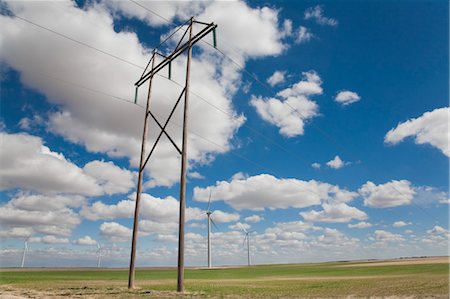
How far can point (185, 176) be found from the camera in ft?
80.7

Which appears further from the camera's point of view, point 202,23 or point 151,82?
point 151,82

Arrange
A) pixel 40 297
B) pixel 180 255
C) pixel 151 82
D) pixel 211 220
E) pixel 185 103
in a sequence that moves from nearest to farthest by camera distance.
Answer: pixel 40 297, pixel 180 255, pixel 185 103, pixel 151 82, pixel 211 220

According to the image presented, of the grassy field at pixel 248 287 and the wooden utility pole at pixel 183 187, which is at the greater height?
the wooden utility pole at pixel 183 187

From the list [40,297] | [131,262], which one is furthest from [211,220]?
[40,297]

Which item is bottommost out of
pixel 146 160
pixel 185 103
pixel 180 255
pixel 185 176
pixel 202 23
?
pixel 180 255

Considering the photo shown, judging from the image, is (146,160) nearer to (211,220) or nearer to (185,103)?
(185,103)

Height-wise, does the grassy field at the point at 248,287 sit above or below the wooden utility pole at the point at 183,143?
below

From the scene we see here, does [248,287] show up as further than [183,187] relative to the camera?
Yes

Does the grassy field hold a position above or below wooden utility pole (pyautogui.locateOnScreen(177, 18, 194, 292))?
below

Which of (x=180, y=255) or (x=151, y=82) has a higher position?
(x=151, y=82)

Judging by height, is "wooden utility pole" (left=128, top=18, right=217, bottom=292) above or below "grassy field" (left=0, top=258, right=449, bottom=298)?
above

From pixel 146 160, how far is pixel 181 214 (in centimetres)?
740

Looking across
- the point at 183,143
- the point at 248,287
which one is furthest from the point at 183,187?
the point at 248,287

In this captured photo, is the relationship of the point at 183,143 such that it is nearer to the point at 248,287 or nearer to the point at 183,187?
the point at 183,187
